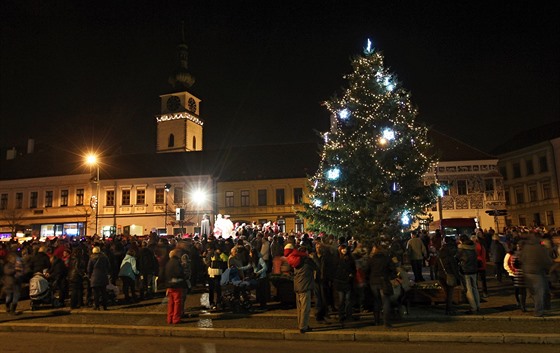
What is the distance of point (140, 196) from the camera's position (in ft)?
159

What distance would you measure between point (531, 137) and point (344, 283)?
49.2 meters

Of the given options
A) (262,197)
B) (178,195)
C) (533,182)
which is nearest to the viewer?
(178,195)

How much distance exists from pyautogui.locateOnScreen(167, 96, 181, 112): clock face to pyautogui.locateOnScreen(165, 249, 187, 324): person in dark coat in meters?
54.4

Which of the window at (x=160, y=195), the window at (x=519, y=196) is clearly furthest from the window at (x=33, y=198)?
the window at (x=519, y=196)

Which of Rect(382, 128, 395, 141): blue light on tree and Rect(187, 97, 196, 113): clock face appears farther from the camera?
Rect(187, 97, 196, 113): clock face

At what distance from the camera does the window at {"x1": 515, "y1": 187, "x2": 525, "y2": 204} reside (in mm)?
50031

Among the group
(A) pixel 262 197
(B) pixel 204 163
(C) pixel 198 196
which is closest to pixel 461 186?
(A) pixel 262 197

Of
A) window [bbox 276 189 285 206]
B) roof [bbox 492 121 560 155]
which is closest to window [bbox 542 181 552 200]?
roof [bbox 492 121 560 155]

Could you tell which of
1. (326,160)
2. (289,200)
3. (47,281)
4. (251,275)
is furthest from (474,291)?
(289,200)

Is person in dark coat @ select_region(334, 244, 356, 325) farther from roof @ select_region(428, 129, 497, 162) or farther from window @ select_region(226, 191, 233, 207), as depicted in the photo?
window @ select_region(226, 191, 233, 207)

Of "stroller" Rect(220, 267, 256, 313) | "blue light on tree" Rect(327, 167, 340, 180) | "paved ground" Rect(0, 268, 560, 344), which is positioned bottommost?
"paved ground" Rect(0, 268, 560, 344)

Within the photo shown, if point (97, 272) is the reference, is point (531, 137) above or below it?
above

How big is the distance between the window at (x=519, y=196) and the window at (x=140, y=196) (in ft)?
132

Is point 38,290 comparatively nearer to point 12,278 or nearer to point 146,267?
point 12,278
